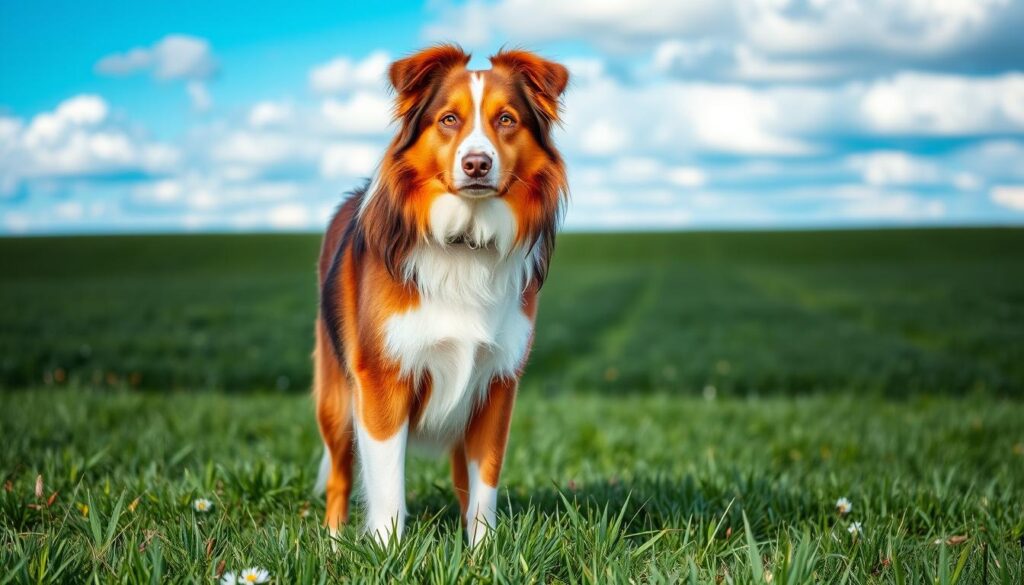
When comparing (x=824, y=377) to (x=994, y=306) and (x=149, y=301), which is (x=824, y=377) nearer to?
(x=994, y=306)

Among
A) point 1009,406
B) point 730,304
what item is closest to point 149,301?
point 730,304

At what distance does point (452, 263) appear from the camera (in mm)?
3975

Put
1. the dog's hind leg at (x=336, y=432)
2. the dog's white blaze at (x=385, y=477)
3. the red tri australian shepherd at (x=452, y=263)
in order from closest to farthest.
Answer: the red tri australian shepherd at (x=452, y=263), the dog's white blaze at (x=385, y=477), the dog's hind leg at (x=336, y=432)

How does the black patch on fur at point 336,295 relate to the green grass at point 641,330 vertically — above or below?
above

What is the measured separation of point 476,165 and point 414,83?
2.18ft

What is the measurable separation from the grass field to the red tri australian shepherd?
0.48 m

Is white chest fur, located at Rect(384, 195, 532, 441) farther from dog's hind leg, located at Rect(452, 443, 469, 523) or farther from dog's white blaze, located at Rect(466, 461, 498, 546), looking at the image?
dog's hind leg, located at Rect(452, 443, 469, 523)

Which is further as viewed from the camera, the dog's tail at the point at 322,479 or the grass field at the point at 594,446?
the dog's tail at the point at 322,479

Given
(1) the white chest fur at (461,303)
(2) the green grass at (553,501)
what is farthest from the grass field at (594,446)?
(1) the white chest fur at (461,303)

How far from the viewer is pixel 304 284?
31.5 metres

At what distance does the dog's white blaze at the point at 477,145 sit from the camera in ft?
12.1

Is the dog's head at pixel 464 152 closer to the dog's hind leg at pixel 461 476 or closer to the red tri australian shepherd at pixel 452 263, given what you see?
the red tri australian shepherd at pixel 452 263

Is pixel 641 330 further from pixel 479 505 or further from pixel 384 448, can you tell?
pixel 384 448

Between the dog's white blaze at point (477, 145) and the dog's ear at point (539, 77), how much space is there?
353 millimetres
